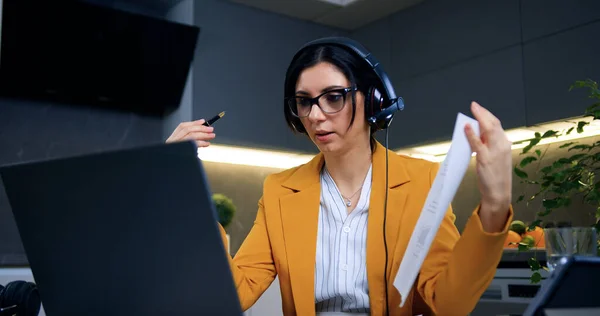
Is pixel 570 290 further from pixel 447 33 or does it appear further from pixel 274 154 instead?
pixel 274 154

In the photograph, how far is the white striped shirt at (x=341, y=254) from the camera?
1133 mm

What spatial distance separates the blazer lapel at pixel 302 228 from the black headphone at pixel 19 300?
0.48 metres

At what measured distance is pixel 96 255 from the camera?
2.27ft

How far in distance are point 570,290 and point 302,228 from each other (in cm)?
66

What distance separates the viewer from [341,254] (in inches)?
46.7

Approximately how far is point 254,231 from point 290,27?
2627mm

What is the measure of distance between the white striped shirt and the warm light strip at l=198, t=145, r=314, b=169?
2212mm

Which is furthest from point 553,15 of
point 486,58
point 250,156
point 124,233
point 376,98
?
point 124,233

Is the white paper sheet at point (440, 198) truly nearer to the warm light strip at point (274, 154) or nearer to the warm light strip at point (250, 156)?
the warm light strip at point (274, 154)

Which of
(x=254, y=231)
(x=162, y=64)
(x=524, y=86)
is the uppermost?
(x=162, y=64)

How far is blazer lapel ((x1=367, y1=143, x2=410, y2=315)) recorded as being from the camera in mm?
1114

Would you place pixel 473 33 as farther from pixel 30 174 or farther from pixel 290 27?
pixel 30 174

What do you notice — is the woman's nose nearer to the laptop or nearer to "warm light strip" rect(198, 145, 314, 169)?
the laptop

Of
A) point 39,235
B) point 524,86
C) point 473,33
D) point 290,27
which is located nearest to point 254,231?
point 39,235
